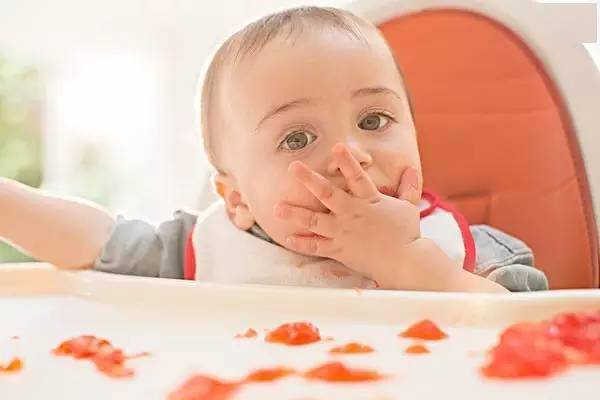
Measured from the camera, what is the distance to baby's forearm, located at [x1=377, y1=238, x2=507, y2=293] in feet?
2.03

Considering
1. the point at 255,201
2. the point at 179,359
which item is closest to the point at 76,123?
the point at 255,201

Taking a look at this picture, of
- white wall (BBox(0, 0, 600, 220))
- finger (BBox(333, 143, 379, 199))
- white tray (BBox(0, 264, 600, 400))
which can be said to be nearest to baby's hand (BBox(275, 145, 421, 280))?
finger (BBox(333, 143, 379, 199))

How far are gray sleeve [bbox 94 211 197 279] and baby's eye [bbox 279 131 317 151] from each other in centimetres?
22

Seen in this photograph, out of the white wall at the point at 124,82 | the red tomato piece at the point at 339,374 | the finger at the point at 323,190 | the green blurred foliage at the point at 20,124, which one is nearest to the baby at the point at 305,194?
the finger at the point at 323,190

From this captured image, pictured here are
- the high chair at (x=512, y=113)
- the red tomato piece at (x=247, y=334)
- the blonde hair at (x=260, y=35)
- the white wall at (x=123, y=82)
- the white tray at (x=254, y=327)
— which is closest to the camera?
the white tray at (x=254, y=327)

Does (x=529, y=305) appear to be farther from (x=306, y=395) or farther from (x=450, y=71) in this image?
(x=450, y=71)

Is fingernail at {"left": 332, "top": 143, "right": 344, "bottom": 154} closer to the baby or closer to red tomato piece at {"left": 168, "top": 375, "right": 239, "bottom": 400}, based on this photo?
the baby

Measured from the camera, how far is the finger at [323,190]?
627 millimetres

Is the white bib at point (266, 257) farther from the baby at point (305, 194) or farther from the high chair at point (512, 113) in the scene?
the high chair at point (512, 113)

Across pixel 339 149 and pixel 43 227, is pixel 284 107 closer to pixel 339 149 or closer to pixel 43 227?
pixel 339 149

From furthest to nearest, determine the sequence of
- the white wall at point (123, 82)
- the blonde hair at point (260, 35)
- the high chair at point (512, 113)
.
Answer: the white wall at point (123, 82) → the high chair at point (512, 113) → the blonde hair at point (260, 35)

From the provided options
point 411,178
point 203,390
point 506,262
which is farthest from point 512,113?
point 203,390

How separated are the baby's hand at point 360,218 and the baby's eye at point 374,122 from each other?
73 mm

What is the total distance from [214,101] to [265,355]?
41 centimetres
